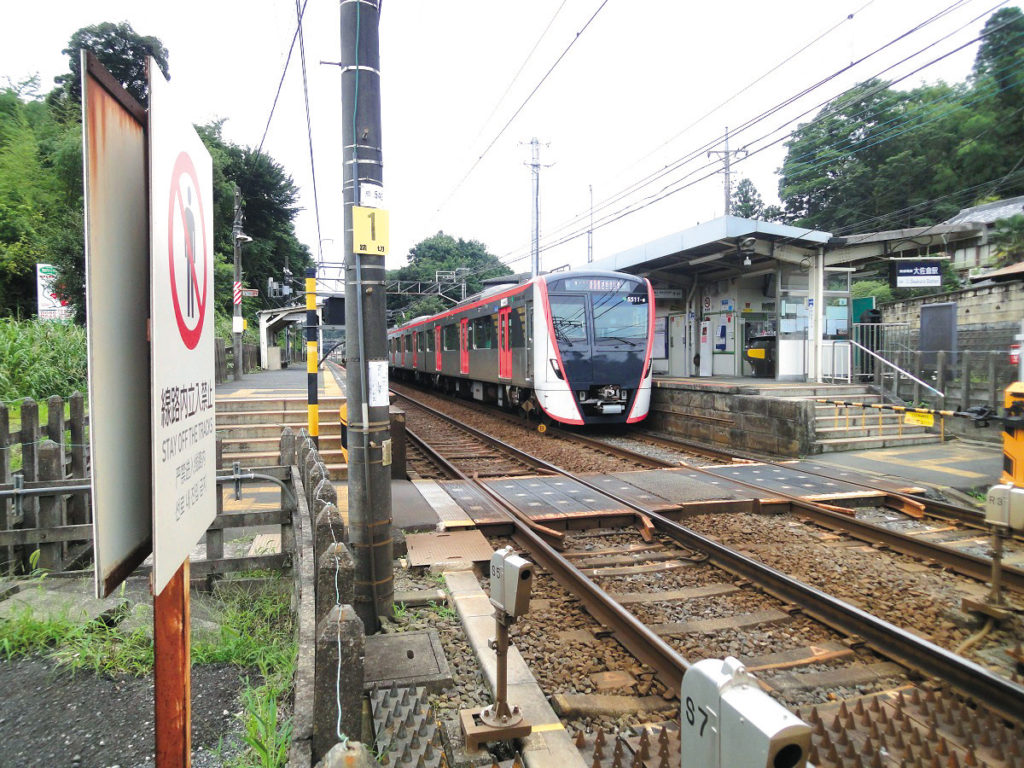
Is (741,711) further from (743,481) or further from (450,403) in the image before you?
(450,403)

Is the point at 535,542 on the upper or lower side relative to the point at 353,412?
lower

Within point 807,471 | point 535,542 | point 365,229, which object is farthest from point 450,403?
point 365,229

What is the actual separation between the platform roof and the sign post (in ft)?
38.6

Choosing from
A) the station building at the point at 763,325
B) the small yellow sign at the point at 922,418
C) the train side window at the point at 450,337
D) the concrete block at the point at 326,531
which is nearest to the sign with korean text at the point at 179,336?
the concrete block at the point at 326,531

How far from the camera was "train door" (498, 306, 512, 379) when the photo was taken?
13.8 meters

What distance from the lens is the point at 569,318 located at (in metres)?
12.2

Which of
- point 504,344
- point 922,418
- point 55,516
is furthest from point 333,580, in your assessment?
point 504,344

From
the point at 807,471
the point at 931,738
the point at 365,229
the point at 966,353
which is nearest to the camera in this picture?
the point at 931,738

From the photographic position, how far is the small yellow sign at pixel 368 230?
4.18 m

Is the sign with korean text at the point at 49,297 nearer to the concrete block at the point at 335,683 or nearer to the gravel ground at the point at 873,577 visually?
the gravel ground at the point at 873,577

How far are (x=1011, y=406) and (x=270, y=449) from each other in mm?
8259

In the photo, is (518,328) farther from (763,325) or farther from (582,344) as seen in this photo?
(763,325)

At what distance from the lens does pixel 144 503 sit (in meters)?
1.46

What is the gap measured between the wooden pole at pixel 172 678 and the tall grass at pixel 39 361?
10.1m
